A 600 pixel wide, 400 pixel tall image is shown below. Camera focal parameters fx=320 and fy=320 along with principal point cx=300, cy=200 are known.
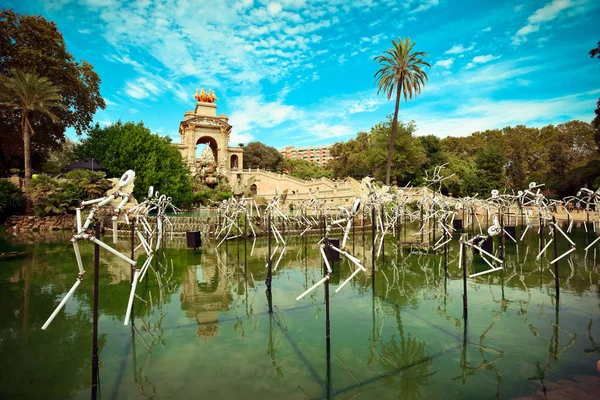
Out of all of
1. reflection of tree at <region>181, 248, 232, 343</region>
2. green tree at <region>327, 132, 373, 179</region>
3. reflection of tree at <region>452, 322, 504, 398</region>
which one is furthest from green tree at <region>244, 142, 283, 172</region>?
reflection of tree at <region>452, 322, 504, 398</region>

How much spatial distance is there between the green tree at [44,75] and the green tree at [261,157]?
44.4 meters

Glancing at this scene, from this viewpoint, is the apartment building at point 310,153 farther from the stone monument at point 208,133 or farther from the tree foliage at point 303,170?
the stone monument at point 208,133

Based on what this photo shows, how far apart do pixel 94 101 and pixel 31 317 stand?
40452 mm

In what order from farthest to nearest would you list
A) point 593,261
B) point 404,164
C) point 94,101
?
point 404,164 → point 94,101 → point 593,261

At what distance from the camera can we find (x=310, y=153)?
181 meters

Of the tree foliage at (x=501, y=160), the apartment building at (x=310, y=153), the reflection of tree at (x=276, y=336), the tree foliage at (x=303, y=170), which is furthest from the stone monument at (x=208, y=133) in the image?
the apartment building at (x=310, y=153)

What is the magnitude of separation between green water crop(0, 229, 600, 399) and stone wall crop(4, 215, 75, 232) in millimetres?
18542

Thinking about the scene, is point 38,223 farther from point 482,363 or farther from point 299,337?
point 482,363

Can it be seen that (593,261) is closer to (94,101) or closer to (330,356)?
(330,356)

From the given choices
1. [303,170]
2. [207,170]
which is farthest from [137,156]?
[303,170]

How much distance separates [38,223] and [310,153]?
158 m

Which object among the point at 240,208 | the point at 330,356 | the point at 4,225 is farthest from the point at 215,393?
the point at 4,225

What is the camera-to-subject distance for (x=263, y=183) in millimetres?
64125

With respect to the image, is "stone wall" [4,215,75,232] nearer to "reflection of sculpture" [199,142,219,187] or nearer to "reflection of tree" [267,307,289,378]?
"reflection of sculpture" [199,142,219,187]
